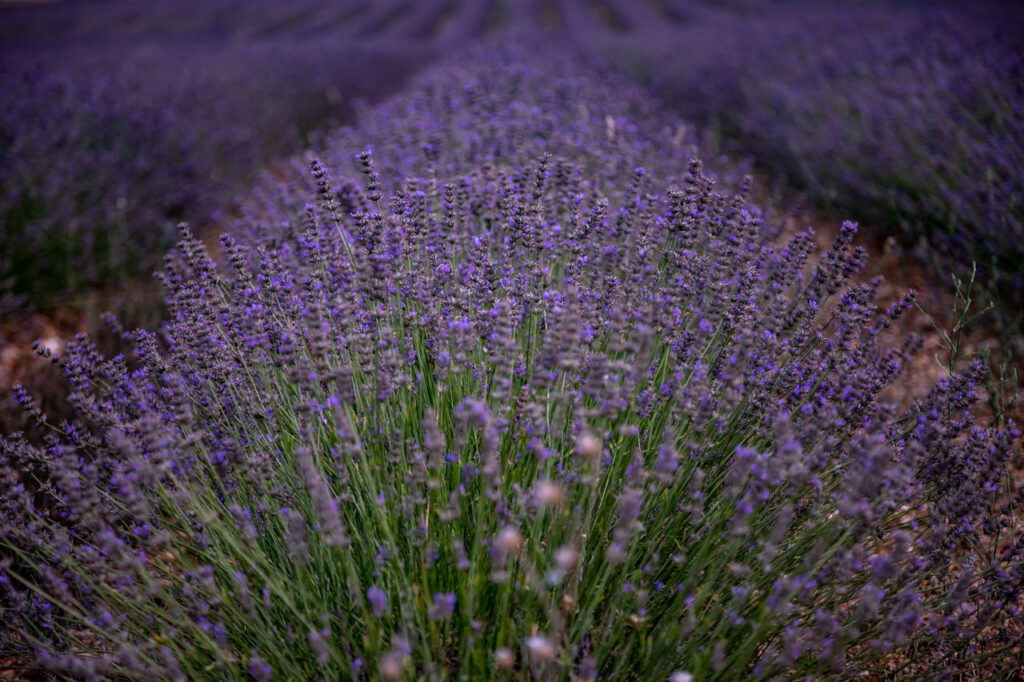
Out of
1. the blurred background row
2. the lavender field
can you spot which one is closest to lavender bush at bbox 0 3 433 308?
the blurred background row

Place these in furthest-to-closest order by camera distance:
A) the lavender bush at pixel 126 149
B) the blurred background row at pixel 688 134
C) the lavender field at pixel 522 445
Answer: the lavender bush at pixel 126 149
the blurred background row at pixel 688 134
the lavender field at pixel 522 445

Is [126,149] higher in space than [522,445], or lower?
lower

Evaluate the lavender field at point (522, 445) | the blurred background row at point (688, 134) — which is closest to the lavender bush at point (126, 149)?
the blurred background row at point (688, 134)

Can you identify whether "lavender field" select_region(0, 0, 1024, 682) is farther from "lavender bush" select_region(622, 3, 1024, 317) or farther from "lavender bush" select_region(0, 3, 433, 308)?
"lavender bush" select_region(0, 3, 433, 308)

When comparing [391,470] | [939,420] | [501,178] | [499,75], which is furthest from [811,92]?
[391,470]

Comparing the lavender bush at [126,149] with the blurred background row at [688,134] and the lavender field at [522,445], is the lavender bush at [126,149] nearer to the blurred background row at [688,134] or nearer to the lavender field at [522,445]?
the blurred background row at [688,134]

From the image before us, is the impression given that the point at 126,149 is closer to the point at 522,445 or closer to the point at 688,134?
the point at 688,134

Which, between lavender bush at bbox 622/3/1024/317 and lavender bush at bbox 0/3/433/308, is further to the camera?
lavender bush at bbox 0/3/433/308

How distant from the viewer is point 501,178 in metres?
2.71

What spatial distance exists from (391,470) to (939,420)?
161 centimetres

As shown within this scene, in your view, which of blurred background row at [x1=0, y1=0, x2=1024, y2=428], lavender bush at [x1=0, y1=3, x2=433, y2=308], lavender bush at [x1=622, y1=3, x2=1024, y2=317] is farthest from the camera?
lavender bush at [x1=0, y1=3, x2=433, y2=308]

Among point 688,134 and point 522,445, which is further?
point 688,134

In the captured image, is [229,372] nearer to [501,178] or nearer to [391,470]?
[391,470]

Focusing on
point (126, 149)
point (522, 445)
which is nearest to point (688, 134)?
point (522, 445)
